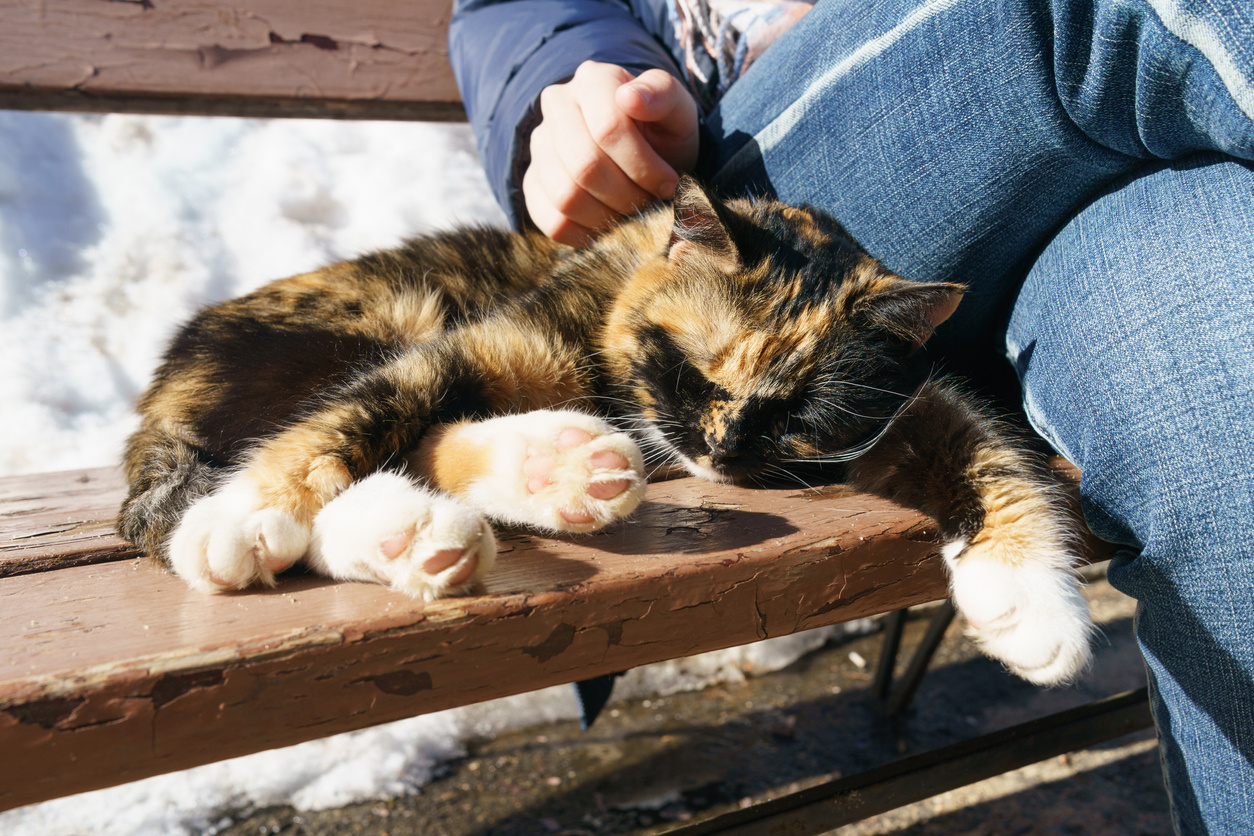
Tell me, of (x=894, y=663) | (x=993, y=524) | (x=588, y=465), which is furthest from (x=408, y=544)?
(x=894, y=663)

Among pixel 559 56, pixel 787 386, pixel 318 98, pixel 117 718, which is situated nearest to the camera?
pixel 117 718

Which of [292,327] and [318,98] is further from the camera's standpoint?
[318,98]

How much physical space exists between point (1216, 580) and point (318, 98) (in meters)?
1.93

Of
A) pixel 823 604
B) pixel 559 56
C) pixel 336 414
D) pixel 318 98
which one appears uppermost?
pixel 559 56

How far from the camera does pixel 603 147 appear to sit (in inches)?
45.1

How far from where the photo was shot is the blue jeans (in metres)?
0.75

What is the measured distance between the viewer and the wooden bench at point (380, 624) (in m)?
0.54

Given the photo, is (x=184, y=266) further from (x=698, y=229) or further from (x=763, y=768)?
(x=763, y=768)

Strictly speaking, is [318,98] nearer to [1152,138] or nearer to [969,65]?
[969,65]

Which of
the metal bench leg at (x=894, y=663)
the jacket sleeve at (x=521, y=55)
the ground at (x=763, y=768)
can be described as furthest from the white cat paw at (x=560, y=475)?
the metal bench leg at (x=894, y=663)

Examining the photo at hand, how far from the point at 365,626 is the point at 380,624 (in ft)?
0.04

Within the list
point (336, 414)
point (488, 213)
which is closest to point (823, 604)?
point (336, 414)

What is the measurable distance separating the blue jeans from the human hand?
0.79 ft

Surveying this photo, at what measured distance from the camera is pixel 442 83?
72.1 inches
